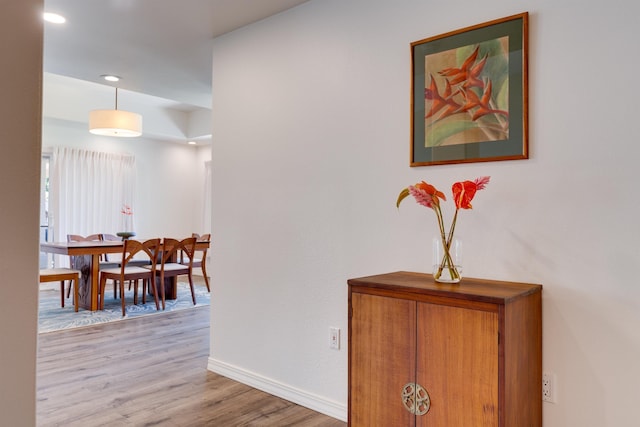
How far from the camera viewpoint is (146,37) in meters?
3.21

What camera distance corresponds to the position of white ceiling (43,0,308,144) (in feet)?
8.97

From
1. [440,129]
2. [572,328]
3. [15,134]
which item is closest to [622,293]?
[572,328]

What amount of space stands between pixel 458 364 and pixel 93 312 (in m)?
4.67

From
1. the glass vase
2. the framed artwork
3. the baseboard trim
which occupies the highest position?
the framed artwork

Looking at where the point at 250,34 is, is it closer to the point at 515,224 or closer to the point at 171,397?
the point at 515,224

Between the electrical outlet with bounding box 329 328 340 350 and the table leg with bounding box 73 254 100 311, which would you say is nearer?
the electrical outlet with bounding box 329 328 340 350

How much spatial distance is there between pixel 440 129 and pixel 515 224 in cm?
57

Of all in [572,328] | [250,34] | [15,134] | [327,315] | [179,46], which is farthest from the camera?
[179,46]

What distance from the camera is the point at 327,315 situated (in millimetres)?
2529

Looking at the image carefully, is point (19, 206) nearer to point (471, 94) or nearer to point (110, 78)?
point (471, 94)

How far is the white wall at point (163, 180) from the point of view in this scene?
7210 mm

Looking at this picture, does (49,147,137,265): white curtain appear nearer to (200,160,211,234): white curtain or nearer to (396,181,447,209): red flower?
(200,160,211,234): white curtain

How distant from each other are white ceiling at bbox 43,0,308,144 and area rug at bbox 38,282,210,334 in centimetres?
247

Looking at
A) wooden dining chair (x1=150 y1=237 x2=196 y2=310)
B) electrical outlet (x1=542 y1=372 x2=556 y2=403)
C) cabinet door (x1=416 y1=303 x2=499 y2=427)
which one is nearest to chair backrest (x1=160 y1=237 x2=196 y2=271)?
wooden dining chair (x1=150 y1=237 x2=196 y2=310)
